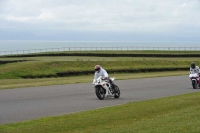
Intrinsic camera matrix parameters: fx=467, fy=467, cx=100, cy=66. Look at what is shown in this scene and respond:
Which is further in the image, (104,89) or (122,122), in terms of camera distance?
(104,89)

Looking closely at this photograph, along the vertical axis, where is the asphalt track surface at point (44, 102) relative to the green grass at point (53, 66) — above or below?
below

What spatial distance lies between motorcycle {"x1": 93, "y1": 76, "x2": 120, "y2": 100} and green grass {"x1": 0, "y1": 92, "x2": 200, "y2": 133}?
14.2ft

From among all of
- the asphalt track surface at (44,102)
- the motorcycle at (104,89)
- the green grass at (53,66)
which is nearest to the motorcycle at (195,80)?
the asphalt track surface at (44,102)

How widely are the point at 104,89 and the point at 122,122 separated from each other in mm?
8810

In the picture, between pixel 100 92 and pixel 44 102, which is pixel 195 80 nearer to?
pixel 100 92

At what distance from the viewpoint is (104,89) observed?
22.6 m

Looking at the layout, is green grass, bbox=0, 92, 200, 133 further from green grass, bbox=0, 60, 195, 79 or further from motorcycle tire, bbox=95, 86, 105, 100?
green grass, bbox=0, 60, 195, 79

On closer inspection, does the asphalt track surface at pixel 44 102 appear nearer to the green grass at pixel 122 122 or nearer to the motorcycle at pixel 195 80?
the green grass at pixel 122 122

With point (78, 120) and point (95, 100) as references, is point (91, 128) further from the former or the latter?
point (95, 100)

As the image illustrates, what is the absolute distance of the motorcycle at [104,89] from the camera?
22.1 metres

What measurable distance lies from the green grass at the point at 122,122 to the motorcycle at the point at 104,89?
171 inches

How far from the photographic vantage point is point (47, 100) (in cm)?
2162

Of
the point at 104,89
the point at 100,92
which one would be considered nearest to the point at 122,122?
the point at 100,92

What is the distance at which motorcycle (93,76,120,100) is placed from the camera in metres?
22.1
